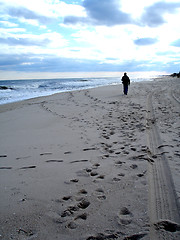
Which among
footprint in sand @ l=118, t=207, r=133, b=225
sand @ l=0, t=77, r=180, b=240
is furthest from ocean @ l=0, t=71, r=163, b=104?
footprint in sand @ l=118, t=207, r=133, b=225

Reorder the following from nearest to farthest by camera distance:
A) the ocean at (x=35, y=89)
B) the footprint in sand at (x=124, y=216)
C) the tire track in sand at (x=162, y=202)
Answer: the tire track in sand at (x=162, y=202)
the footprint in sand at (x=124, y=216)
the ocean at (x=35, y=89)

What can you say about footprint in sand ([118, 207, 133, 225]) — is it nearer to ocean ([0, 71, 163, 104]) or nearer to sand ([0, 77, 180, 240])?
sand ([0, 77, 180, 240])

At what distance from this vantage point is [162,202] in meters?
2.48

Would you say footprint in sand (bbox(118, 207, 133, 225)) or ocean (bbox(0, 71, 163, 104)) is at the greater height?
ocean (bbox(0, 71, 163, 104))

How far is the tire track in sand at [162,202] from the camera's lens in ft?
6.59

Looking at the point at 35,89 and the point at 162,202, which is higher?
the point at 35,89

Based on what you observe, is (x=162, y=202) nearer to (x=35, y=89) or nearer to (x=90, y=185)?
(x=90, y=185)

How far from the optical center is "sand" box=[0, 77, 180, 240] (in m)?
2.07

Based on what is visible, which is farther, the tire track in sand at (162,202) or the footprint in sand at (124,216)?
the footprint in sand at (124,216)

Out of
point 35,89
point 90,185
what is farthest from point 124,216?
point 35,89

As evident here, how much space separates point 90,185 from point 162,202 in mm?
1083

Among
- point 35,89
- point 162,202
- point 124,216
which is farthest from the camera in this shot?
point 35,89

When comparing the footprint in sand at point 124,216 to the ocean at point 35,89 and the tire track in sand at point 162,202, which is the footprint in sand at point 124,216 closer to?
the tire track in sand at point 162,202

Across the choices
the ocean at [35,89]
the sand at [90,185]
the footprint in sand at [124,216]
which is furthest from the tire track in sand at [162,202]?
the ocean at [35,89]
